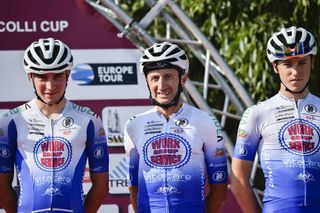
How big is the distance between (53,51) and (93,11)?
227 cm

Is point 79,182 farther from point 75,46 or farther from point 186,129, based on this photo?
point 75,46

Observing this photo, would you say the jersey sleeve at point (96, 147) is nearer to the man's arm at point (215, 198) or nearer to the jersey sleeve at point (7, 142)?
the jersey sleeve at point (7, 142)

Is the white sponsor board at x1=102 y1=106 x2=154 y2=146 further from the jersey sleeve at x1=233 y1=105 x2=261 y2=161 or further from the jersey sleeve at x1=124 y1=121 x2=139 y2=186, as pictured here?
the jersey sleeve at x1=233 y1=105 x2=261 y2=161

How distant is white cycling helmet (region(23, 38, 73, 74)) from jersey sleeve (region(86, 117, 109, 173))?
412 millimetres

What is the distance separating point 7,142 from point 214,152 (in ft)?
4.30

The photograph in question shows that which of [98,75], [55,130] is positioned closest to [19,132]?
[55,130]

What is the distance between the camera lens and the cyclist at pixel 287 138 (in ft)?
23.2

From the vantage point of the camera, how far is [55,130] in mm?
7199

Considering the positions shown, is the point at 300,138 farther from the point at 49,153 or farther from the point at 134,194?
the point at 49,153

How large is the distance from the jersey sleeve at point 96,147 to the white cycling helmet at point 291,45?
1198 mm

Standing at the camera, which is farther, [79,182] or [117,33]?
[117,33]

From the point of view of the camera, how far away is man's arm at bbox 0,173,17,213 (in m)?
7.28

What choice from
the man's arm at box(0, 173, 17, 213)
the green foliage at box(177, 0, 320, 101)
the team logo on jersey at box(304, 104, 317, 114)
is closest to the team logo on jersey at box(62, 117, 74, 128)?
the man's arm at box(0, 173, 17, 213)

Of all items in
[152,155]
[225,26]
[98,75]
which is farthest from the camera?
[225,26]
